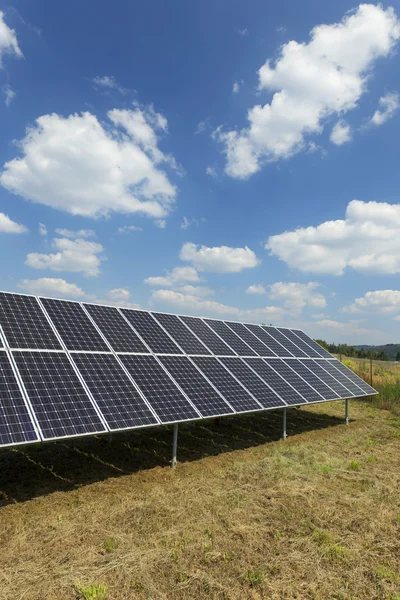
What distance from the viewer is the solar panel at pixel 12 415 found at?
9.01m

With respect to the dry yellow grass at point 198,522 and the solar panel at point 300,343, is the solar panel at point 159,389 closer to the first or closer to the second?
the dry yellow grass at point 198,522

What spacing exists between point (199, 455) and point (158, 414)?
4.06m

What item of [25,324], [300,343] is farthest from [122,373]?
[300,343]

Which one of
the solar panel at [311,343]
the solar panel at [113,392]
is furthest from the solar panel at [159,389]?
the solar panel at [311,343]

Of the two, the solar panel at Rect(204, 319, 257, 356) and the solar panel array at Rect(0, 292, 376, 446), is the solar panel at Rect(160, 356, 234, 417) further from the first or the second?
the solar panel at Rect(204, 319, 257, 356)

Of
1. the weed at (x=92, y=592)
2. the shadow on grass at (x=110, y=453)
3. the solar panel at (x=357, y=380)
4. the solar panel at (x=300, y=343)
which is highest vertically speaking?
the solar panel at (x=300, y=343)

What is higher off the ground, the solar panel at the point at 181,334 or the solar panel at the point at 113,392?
the solar panel at the point at 181,334

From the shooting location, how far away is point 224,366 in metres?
17.5

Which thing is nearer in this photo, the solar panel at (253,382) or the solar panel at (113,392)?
the solar panel at (113,392)

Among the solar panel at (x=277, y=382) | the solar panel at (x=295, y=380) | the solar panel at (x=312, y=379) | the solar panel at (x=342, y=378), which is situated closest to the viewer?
the solar panel at (x=277, y=382)

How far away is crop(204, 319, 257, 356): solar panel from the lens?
20.3 metres

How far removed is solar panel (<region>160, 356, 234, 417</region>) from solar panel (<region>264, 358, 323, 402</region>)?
19.8ft

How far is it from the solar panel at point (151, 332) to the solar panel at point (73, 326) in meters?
2.32

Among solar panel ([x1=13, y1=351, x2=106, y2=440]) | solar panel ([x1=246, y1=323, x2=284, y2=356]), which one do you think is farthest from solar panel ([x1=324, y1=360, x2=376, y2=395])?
solar panel ([x1=13, y1=351, x2=106, y2=440])
